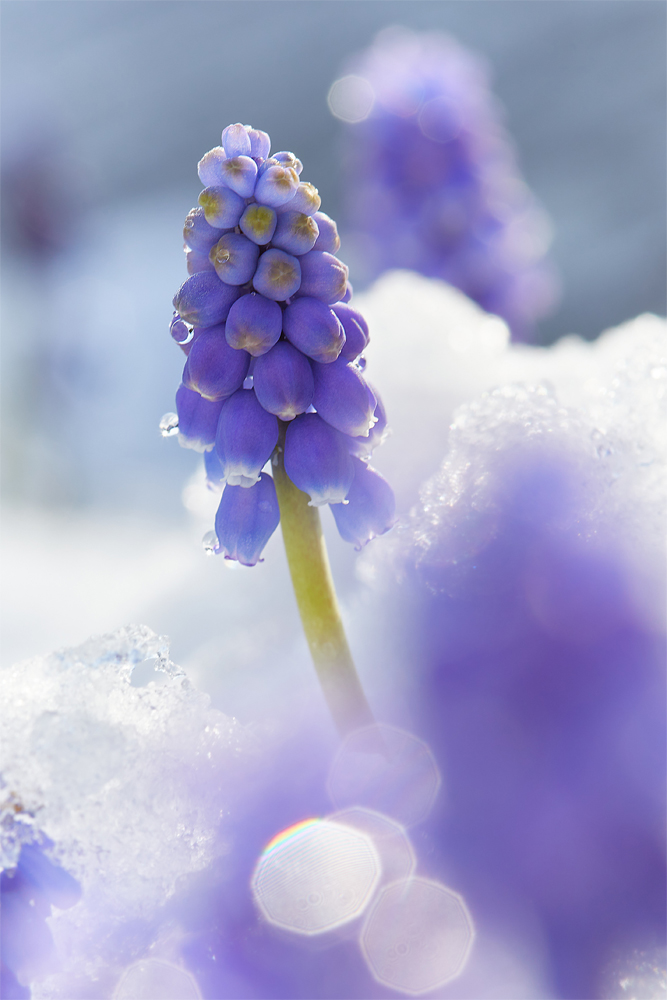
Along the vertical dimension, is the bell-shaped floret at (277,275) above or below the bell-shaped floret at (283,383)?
above

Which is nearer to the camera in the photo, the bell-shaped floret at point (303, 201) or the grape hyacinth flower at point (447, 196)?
the bell-shaped floret at point (303, 201)

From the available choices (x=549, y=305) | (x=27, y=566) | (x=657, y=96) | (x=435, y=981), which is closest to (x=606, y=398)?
(x=435, y=981)

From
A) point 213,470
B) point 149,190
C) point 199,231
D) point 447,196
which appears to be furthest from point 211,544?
point 149,190

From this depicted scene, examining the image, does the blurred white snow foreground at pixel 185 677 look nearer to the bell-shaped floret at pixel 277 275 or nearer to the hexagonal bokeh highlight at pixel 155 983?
the hexagonal bokeh highlight at pixel 155 983

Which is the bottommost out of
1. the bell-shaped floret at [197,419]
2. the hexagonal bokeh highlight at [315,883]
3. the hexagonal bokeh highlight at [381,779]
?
the hexagonal bokeh highlight at [315,883]

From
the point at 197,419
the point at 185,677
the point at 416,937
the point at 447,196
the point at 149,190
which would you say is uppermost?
the point at 149,190

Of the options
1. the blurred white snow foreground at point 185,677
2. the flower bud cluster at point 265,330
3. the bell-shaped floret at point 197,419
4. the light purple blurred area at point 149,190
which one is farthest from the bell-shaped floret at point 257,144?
the light purple blurred area at point 149,190

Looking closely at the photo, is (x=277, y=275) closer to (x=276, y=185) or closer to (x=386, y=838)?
(x=276, y=185)

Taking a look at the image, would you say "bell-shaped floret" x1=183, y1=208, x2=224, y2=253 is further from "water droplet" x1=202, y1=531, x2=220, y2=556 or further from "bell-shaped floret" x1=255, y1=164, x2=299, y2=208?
"water droplet" x1=202, y1=531, x2=220, y2=556
